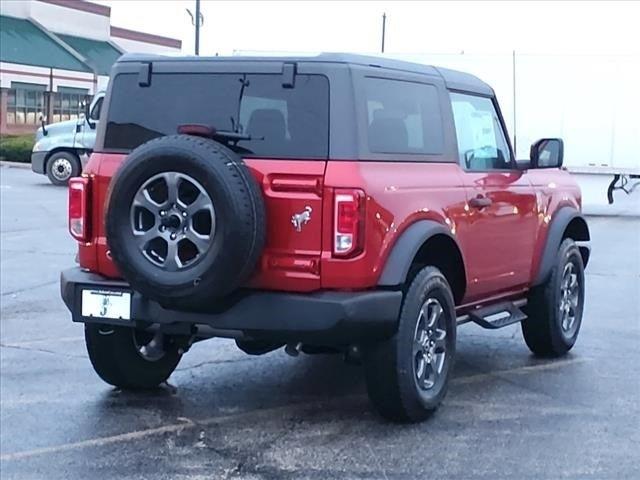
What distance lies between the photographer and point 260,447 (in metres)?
5.92

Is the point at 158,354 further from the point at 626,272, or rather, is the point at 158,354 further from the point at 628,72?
the point at 628,72

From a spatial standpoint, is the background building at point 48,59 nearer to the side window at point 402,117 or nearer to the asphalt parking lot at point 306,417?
the asphalt parking lot at point 306,417

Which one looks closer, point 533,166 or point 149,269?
point 149,269

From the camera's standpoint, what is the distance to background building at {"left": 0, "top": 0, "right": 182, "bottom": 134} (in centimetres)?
5228

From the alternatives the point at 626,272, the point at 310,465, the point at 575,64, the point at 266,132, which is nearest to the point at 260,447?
the point at 310,465

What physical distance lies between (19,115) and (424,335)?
51430 mm

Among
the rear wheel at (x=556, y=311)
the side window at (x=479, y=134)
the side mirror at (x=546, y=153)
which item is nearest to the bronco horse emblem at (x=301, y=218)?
the side window at (x=479, y=134)

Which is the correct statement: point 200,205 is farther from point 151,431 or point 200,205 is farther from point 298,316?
point 151,431

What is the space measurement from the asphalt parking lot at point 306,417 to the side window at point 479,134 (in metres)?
1.49

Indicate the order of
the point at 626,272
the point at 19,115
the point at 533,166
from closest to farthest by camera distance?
the point at 533,166 → the point at 626,272 → the point at 19,115

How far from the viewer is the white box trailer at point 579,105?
78.3 feet

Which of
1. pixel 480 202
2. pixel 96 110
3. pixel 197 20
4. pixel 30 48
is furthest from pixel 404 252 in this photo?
pixel 30 48

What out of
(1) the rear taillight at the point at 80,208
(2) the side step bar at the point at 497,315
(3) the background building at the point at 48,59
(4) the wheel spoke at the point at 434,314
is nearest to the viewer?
(1) the rear taillight at the point at 80,208

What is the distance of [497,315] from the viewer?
7.75 metres
